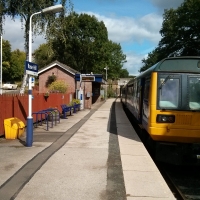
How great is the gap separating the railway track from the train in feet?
1.39

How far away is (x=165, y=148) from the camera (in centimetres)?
784

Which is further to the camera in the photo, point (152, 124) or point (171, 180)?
point (152, 124)

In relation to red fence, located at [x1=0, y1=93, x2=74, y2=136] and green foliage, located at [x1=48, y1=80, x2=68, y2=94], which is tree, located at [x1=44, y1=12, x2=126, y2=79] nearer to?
green foliage, located at [x1=48, y1=80, x2=68, y2=94]

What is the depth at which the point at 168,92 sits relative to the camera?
785 centimetres

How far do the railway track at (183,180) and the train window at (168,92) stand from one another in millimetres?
1726

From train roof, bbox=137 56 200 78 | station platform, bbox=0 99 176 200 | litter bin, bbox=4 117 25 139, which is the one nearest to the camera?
station platform, bbox=0 99 176 200

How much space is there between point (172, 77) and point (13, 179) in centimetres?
438

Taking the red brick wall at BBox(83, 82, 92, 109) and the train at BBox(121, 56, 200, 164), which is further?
the red brick wall at BBox(83, 82, 92, 109)

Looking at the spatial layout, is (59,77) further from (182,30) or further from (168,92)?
(168,92)

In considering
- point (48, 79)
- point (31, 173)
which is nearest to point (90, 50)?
point (48, 79)

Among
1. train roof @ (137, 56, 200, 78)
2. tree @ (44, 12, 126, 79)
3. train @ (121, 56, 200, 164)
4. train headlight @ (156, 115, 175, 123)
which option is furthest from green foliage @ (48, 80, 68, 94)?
tree @ (44, 12, 126, 79)

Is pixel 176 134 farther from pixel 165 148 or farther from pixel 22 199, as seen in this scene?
pixel 22 199

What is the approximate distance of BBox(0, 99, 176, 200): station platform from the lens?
5.29 meters

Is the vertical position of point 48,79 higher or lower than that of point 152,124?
higher
